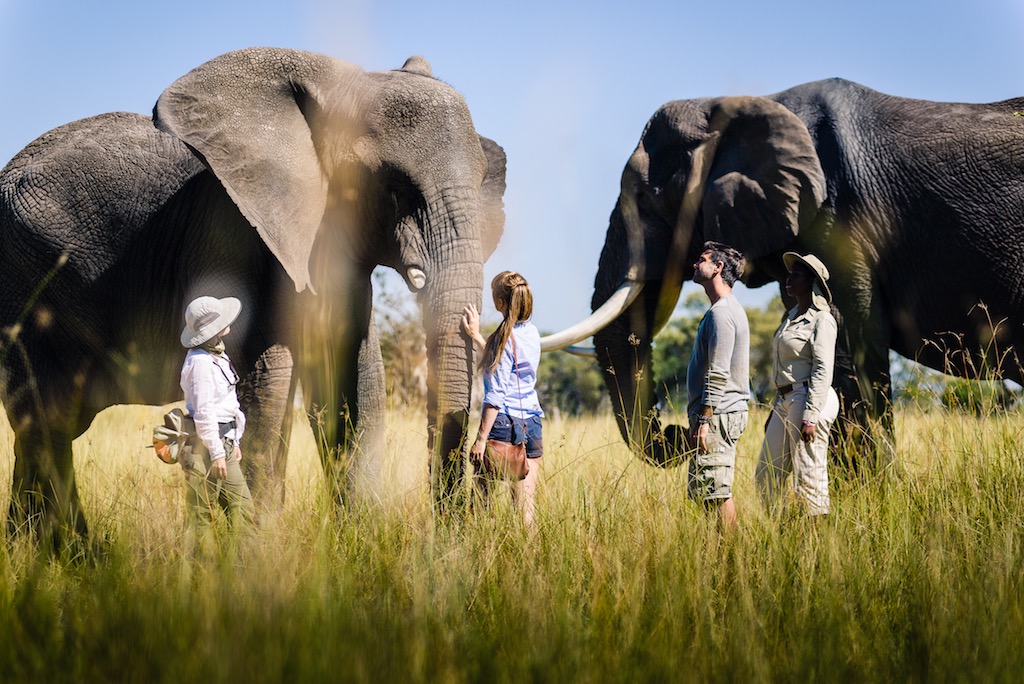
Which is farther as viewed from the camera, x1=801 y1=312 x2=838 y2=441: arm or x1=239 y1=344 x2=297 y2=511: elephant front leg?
x1=239 y1=344 x2=297 y2=511: elephant front leg

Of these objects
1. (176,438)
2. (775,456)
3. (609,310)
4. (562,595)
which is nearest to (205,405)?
(176,438)

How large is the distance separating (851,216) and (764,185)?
0.75 metres

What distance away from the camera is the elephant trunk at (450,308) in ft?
19.8

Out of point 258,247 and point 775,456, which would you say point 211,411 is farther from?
point 775,456

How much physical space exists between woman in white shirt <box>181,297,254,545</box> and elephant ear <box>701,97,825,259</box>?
4.29m

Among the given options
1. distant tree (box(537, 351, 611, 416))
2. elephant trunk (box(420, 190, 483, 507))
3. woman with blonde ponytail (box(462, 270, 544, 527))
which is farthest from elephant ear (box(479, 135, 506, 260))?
distant tree (box(537, 351, 611, 416))

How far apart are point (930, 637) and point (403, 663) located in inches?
69.2

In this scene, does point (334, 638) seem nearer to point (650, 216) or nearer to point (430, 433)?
point (430, 433)

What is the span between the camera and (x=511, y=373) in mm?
5609

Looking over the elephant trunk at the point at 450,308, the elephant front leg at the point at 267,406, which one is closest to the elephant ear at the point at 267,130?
the elephant front leg at the point at 267,406

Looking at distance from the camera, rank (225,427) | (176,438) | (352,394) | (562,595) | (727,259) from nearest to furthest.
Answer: (562,595)
(176,438)
(225,427)
(727,259)
(352,394)

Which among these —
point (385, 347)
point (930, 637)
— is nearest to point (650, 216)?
point (930, 637)

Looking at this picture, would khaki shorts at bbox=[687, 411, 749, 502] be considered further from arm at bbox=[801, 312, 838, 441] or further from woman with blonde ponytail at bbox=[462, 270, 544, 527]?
woman with blonde ponytail at bbox=[462, 270, 544, 527]

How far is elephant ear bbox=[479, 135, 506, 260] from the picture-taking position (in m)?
6.99
